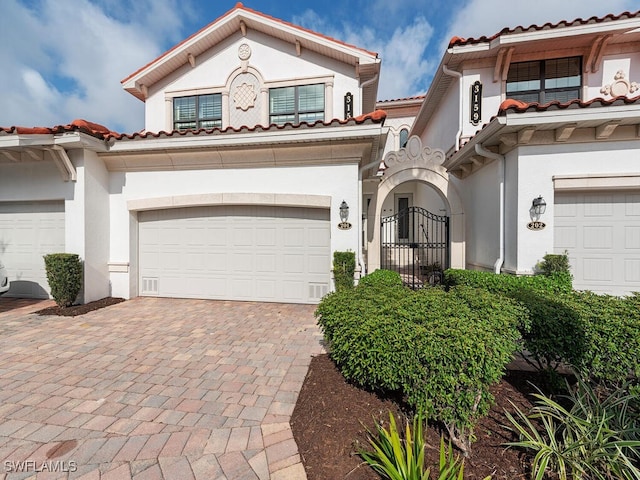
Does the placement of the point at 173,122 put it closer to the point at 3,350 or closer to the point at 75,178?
the point at 75,178

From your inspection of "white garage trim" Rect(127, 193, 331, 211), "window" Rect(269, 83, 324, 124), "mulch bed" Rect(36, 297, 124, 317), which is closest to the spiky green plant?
"white garage trim" Rect(127, 193, 331, 211)

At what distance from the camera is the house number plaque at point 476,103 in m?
8.70

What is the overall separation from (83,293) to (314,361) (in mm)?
6609

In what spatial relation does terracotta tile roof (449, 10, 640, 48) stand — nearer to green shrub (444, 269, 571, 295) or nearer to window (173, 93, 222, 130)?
green shrub (444, 269, 571, 295)

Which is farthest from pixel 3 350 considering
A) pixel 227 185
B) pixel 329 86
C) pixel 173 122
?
pixel 329 86

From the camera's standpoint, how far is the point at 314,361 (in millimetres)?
4020

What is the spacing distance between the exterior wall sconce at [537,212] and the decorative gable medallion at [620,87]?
5.80 m

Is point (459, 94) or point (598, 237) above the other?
point (459, 94)

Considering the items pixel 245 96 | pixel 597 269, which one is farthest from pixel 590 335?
pixel 245 96

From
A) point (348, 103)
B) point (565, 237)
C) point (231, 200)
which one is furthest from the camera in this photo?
point (348, 103)

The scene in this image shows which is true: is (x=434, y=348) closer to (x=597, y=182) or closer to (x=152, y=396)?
(x=152, y=396)

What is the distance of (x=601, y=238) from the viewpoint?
19.3ft

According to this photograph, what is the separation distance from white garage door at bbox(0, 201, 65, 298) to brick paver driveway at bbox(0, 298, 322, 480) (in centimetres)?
233

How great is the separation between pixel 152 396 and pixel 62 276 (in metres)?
5.30
